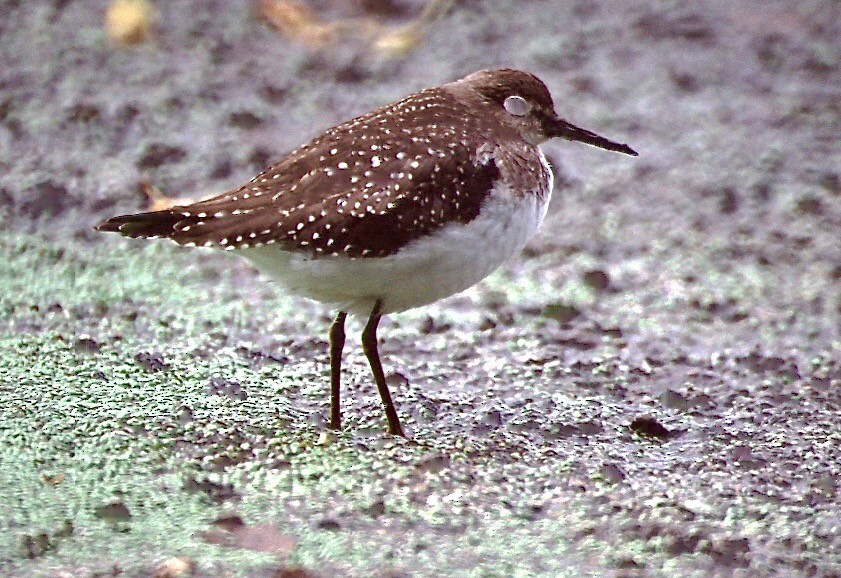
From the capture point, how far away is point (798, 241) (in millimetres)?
5969

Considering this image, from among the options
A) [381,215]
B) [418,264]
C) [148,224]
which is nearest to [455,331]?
[418,264]

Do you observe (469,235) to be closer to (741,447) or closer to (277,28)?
Answer: (741,447)

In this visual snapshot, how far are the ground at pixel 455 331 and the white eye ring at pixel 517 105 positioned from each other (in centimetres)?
98

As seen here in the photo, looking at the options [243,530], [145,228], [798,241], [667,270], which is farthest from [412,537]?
[798,241]

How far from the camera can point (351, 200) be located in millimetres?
4016

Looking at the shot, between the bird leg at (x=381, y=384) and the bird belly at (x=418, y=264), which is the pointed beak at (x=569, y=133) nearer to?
the bird belly at (x=418, y=264)

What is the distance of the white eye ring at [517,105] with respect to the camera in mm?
4684

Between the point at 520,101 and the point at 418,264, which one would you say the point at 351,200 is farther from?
the point at 520,101

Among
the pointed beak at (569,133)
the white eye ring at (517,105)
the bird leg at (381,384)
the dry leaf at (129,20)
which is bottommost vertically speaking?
the bird leg at (381,384)

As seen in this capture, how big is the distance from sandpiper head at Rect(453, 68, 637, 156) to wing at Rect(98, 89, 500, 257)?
40cm

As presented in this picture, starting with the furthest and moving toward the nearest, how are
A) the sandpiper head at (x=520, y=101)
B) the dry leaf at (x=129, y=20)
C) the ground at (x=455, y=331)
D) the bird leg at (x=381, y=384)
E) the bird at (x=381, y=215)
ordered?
the dry leaf at (x=129, y=20), the sandpiper head at (x=520, y=101), the bird leg at (x=381, y=384), the bird at (x=381, y=215), the ground at (x=455, y=331)

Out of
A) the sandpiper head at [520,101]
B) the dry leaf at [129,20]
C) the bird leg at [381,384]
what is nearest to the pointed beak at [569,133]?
the sandpiper head at [520,101]

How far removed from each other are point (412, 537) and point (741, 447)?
1.29 metres

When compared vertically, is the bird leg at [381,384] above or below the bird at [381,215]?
below
